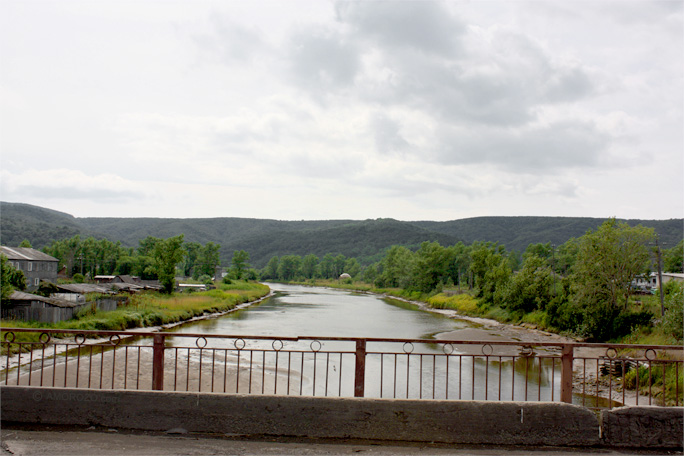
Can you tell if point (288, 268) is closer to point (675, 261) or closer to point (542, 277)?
point (675, 261)

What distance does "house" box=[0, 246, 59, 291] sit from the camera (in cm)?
5553

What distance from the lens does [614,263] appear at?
108ft

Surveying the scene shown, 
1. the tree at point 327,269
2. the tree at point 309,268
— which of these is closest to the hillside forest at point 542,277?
the tree at point 309,268

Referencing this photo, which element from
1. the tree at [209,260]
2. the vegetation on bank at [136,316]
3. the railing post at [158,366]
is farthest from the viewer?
the tree at [209,260]

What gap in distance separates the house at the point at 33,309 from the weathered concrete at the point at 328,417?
24.5 metres

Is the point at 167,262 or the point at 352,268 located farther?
the point at 352,268

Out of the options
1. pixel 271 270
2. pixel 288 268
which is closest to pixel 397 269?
pixel 288 268

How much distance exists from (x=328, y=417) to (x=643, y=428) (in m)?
3.67

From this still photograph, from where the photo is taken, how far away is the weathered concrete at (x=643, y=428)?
6.25 metres

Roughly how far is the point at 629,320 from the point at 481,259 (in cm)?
3891

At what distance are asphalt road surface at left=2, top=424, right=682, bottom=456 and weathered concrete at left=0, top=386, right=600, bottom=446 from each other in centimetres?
10

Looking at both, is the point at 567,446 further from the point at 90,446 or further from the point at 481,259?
the point at 481,259

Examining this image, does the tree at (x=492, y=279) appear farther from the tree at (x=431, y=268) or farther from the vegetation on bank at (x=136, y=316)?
the vegetation on bank at (x=136, y=316)

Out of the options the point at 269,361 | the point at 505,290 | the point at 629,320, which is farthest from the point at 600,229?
the point at 269,361
